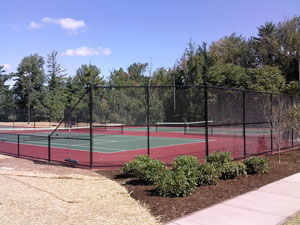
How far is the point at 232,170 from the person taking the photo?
27.9ft

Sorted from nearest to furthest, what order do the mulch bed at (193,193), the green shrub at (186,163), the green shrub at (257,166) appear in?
the mulch bed at (193,193) < the green shrub at (186,163) < the green shrub at (257,166)

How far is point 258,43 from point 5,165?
4942cm

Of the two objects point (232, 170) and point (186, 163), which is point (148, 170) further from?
point (232, 170)

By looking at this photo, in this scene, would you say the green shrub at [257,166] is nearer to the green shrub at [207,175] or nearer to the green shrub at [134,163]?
the green shrub at [207,175]

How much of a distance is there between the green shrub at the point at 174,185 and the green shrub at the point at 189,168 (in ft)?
0.38

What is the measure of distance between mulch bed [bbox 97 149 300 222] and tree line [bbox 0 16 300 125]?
19.1 meters

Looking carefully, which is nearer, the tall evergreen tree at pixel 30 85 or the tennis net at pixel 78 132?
the tennis net at pixel 78 132

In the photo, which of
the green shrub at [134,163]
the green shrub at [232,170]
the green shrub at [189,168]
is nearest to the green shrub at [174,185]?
the green shrub at [189,168]

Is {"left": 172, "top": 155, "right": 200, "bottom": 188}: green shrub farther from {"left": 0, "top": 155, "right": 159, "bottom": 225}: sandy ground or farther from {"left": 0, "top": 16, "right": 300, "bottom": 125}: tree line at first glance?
{"left": 0, "top": 16, "right": 300, "bottom": 125}: tree line

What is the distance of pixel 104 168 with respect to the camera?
1056 centimetres

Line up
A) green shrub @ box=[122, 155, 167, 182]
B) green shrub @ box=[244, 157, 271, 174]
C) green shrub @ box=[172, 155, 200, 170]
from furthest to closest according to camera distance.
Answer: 1. green shrub @ box=[244, 157, 271, 174]
2. green shrub @ box=[122, 155, 167, 182]
3. green shrub @ box=[172, 155, 200, 170]

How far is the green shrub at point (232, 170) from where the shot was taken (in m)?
8.51

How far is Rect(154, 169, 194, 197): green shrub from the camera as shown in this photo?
6.73 meters

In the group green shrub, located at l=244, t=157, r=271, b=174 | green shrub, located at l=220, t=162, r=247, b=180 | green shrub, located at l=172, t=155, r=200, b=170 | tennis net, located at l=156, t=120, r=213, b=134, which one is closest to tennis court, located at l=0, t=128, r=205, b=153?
tennis net, located at l=156, t=120, r=213, b=134
